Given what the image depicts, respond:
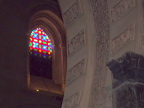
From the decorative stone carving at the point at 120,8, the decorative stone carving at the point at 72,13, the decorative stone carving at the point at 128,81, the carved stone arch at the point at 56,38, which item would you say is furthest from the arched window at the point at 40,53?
the decorative stone carving at the point at 128,81

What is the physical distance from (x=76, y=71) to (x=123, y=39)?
664 millimetres

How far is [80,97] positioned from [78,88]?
0.38 ft

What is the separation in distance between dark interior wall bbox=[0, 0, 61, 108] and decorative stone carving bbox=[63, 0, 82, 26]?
7.81 m

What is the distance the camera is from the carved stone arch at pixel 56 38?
14992mm

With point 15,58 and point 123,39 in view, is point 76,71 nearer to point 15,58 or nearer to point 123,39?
point 123,39

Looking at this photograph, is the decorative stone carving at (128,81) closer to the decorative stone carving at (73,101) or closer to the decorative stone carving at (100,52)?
the decorative stone carving at (100,52)

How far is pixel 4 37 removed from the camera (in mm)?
12742

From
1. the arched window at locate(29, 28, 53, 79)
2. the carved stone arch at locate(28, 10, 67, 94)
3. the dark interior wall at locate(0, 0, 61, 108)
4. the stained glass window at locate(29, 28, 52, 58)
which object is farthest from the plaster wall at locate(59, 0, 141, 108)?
the carved stone arch at locate(28, 10, 67, 94)

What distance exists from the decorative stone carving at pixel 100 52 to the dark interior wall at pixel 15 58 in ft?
26.9

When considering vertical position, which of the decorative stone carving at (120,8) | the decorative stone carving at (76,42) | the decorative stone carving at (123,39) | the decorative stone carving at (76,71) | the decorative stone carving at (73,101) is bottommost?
the decorative stone carving at (73,101)

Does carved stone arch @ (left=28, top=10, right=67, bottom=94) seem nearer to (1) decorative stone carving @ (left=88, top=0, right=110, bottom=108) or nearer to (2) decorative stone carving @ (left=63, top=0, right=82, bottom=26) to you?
(2) decorative stone carving @ (left=63, top=0, right=82, bottom=26)

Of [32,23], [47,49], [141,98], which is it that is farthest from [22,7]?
[141,98]

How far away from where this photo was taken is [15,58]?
12.8m

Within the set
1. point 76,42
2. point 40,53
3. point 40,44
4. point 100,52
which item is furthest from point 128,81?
point 40,44
